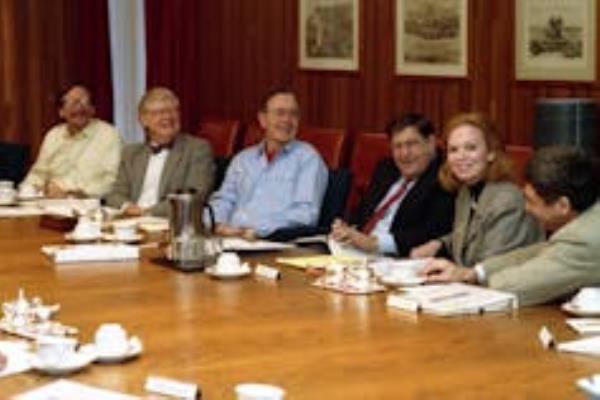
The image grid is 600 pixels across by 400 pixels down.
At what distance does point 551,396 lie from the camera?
243 centimetres

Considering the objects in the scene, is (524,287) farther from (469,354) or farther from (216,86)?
(216,86)

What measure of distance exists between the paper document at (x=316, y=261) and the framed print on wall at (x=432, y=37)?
9.01ft

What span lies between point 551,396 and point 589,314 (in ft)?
2.63

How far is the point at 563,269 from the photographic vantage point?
3381mm

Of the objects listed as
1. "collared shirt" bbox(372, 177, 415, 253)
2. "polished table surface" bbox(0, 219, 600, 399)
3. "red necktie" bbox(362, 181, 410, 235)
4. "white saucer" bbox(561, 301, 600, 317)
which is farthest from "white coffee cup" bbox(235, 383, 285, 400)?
"red necktie" bbox(362, 181, 410, 235)

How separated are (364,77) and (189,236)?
356cm

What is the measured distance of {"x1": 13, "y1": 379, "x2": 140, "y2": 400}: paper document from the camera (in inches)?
95.5

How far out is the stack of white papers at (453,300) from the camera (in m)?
3.25

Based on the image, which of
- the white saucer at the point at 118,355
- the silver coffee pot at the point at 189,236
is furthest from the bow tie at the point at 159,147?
the white saucer at the point at 118,355

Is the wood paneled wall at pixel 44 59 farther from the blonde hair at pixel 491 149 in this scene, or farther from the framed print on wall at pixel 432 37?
the blonde hair at pixel 491 149

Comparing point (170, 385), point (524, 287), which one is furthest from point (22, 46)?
point (170, 385)

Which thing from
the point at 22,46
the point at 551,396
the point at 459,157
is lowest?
the point at 551,396

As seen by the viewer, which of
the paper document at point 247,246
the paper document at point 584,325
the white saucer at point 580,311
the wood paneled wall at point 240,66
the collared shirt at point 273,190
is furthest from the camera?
the wood paneled wall at point 240,66

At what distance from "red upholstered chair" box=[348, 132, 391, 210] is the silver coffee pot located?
209 cm
